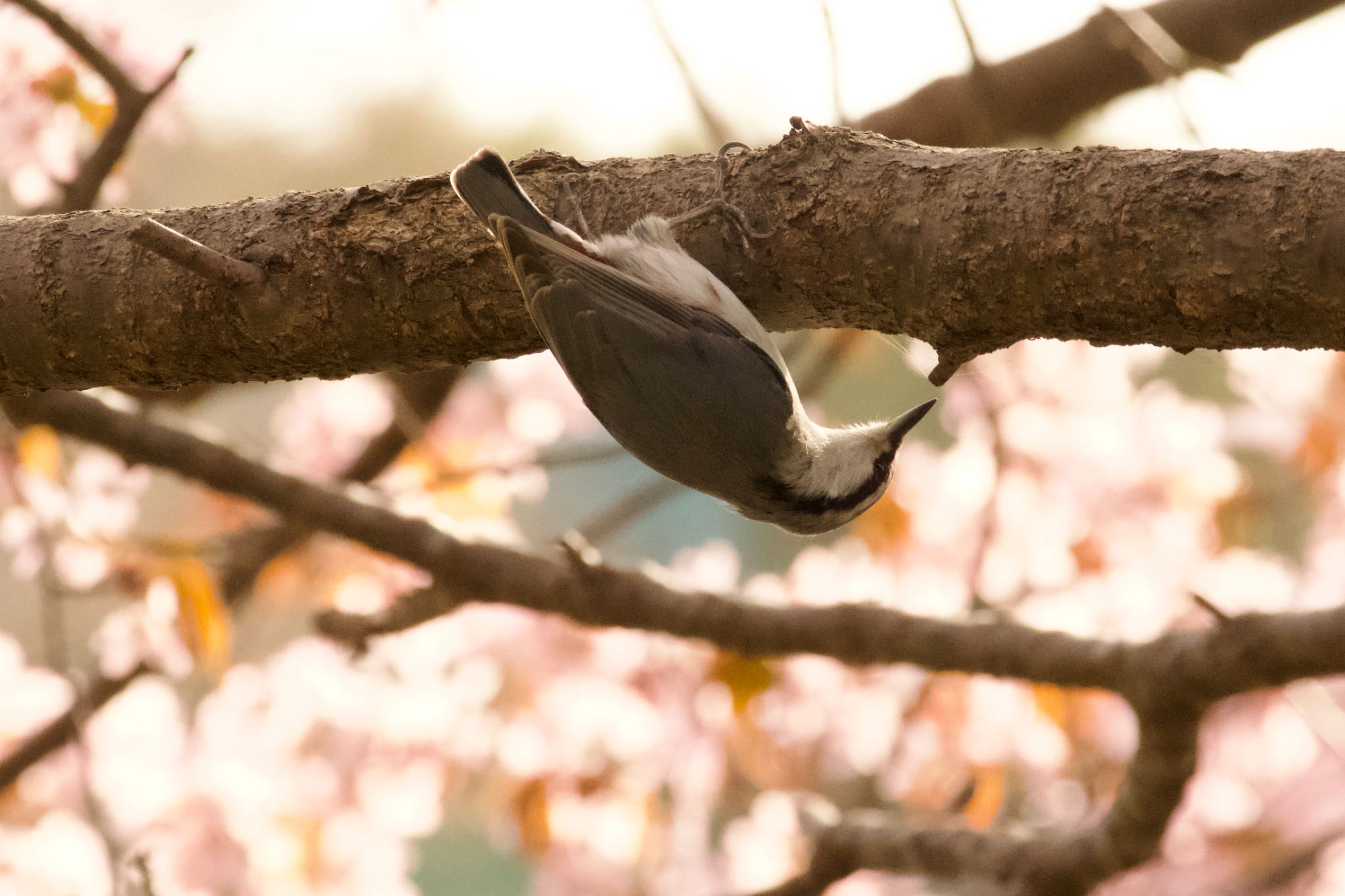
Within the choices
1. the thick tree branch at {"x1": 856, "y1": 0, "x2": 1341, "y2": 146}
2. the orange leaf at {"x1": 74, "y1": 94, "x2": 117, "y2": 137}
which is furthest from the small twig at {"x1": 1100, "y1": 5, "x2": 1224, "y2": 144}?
the orange leaf at {"x1": 74, "y1": 94, "x2": 117, "y2": 137}

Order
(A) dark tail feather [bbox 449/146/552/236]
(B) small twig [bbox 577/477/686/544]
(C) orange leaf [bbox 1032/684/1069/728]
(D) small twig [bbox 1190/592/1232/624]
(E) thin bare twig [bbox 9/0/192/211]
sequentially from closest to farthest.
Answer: (A) dark tail feather [bbox 449/146/552/236] < (D) small twig [bbox 1190/592/1232/624] < (E) thin bare twig [bbox 9/0/192/211] < (B) small twig [bbox 577/477/686/544] < (C) orange leaf [bbox 1032/684/1069/728]

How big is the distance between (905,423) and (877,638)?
0.41 metres

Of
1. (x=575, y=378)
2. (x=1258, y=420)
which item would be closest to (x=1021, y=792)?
(x=1258, y=420)

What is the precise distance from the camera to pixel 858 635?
1991 mm

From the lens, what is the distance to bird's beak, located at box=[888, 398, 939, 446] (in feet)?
6.22

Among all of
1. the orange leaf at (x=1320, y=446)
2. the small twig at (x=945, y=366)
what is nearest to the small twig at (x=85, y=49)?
the small twig at (x=945, y=366)

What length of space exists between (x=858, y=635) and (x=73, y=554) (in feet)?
7.89

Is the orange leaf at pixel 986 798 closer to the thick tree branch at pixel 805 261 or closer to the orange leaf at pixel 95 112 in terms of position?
the thick tree branch at pixel 805 261

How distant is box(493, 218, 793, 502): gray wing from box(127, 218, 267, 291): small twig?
1.42 feet

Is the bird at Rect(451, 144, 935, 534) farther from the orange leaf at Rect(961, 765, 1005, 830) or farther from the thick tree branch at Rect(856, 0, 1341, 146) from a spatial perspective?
the orange leaf at Rect(961, 765, 1005, 830)

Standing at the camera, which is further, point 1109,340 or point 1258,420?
point 1258,420

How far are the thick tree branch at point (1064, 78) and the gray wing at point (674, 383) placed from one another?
0.93 m

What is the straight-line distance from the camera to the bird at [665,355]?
1.34m

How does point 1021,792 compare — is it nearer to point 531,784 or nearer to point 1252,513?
point 1252,513
